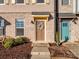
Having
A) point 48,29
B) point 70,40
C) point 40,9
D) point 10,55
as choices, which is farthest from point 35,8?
point 10,55

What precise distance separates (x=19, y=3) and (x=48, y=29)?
12.0 ft

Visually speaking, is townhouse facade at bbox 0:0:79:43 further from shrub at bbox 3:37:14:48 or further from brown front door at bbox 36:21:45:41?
shrub at bbox 3:37:14:48

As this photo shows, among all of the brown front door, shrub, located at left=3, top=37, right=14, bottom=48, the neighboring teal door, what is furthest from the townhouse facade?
shrub, located at left=3, top=37, right=14, bottom=48

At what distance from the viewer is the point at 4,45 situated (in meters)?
23.6

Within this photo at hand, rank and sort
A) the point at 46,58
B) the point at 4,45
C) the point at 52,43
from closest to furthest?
1. the point at 46,58
2. the point at 4,45
3. the point at 52,43

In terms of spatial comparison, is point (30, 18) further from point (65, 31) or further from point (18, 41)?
point (65, 31)

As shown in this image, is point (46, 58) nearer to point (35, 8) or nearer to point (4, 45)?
point (4, 45)

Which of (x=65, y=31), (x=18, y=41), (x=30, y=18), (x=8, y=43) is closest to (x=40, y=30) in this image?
(x=30, y=18)

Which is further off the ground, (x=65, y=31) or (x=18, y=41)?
(x=65, y=31)

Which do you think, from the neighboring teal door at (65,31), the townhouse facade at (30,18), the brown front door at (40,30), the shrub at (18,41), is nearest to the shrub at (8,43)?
the shrub at (18,41)

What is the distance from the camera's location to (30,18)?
87.8 feet

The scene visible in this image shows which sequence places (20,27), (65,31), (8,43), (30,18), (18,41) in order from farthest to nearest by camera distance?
(65,31)
(20,27)
(30,18)
(18,41)
(8,43)

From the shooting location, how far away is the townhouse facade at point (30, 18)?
87.9 ft

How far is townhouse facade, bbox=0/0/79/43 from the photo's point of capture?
26.8m
